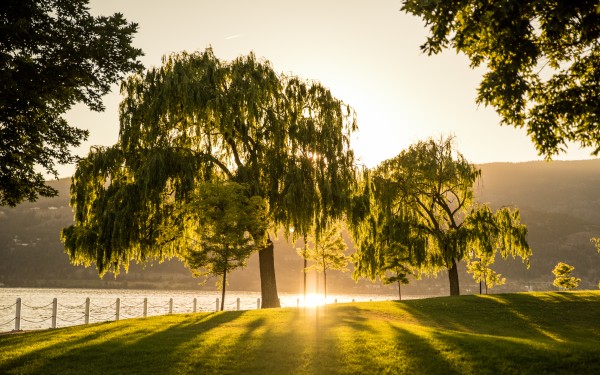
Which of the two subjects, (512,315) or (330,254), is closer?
(512,315)

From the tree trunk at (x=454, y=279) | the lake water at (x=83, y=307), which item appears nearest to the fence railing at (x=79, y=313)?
the lake water at (x=83, y=307)

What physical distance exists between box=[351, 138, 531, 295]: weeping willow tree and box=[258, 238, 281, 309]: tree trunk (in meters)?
6.03

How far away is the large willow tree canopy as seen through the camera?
21047 mm

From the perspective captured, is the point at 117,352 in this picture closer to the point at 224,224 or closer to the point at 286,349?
the point at 286,349

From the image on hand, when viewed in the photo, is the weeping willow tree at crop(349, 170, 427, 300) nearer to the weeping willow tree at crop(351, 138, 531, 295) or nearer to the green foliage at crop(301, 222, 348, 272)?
the weeping willow tree at crop(351, 138, 531, 295)

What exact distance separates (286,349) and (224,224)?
923 centimetres

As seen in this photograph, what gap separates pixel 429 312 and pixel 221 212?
422 inches

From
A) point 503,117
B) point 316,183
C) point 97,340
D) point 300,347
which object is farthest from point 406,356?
point 316,183

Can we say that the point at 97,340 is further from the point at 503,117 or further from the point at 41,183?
the point at 503,117

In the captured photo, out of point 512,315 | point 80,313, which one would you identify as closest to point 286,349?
point 512,315

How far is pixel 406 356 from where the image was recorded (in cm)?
1094

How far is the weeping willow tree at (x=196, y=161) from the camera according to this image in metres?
21.1

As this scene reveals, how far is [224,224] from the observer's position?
66.6ft

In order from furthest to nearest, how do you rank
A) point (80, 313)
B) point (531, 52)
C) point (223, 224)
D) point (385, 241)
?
point (80, 313)
point (385, 241)
point (223, 224)
point (531, 52)
